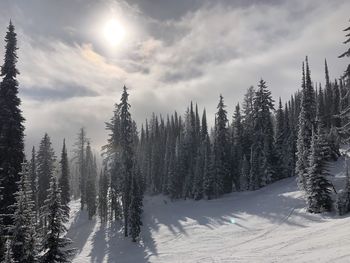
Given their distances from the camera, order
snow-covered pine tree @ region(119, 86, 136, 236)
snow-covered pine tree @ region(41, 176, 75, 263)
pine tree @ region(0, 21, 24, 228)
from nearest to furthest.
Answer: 1. snow-covered pine tree @ region(41, 176, 75, 263)
2. pine tree @ region(0, 21, 24, 228)
3. snow-covered pine tree @ region(119, 86, 136, 236)

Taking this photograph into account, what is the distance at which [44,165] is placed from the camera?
75.2m

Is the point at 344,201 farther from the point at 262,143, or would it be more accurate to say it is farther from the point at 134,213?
the point at 262,143

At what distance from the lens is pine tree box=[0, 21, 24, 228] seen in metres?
27.4

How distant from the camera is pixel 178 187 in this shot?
297ft

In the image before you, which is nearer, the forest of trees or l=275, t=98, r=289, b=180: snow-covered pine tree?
the forest of trees

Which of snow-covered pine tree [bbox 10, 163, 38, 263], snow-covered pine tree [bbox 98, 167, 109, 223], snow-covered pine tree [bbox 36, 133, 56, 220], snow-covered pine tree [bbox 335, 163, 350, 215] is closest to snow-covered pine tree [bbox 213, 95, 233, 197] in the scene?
snow-covered pine tree [bbox 98, 167, 109, 223]

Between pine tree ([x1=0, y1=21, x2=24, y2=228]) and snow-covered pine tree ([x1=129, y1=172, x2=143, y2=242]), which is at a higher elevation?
pine tree ([x1=0, y1=21, x2=24, y2=228])

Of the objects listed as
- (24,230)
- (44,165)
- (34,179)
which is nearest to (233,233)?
(24,230)

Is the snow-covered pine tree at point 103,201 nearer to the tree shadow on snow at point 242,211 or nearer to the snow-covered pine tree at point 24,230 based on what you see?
the tree shadow on snow at point 242,211

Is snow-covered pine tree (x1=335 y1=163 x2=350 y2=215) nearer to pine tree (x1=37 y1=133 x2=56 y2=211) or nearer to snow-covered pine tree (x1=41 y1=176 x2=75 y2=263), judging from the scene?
snow-covered pine tree (x1=41 y1=176 x2=75 y2=263)

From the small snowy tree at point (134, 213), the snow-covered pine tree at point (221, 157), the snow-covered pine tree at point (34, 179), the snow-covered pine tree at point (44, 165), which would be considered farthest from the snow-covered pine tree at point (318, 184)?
the snow-covered pine tree at point (34, 179)

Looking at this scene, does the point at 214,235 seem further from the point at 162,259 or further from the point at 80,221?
the point at 80,221

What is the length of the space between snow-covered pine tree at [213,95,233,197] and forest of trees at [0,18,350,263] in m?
0.20

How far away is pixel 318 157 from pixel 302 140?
10518mm
